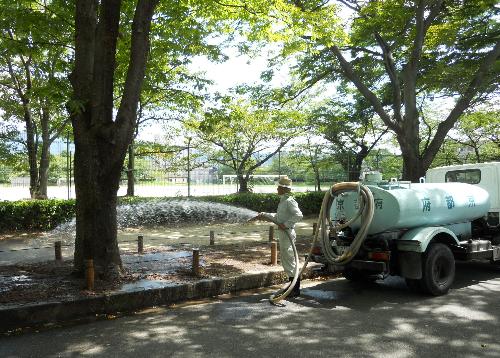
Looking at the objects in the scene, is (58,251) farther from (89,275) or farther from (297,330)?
(297,330)

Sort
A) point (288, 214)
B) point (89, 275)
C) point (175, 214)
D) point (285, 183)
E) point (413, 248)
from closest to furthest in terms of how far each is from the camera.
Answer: point (89, 275) < point (413, 248) < point (288, 214) < point (285, 183) < point (175, 214)

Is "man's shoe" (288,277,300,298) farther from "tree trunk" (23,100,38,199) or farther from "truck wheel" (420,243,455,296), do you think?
"tree trunk" (23,100,38,199)

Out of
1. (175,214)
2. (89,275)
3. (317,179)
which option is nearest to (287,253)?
(89,275)

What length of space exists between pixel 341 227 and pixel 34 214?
10.9m

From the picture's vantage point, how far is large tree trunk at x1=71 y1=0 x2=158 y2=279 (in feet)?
24.2

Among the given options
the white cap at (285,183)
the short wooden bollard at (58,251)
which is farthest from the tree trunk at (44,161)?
the white cap at (285,183)

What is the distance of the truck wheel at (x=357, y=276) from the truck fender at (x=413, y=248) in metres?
1.27

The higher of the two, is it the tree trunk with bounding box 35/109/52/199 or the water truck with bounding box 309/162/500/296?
the tree trunk with bounding box 35/109/52/199

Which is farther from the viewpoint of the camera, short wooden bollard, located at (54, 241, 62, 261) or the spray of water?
the spray of water

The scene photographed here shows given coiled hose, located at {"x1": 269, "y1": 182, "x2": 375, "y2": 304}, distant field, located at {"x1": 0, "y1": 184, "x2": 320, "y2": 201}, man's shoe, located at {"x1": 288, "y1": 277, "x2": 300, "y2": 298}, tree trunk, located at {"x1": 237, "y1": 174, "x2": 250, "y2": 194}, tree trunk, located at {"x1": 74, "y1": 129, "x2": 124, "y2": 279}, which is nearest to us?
coiled hose, located at {"x1": 269, "y1": 182, "x2": 375, "y2": 304}

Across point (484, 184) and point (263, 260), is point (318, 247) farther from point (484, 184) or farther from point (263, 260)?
point (484, 184)

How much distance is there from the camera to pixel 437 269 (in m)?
7.28

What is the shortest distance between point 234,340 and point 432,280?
360cm

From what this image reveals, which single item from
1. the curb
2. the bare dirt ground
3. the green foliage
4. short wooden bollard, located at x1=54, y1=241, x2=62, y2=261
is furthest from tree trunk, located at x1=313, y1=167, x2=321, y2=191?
short wooden bollard, located at x1=54, y1=241, x2=62, y2=261
